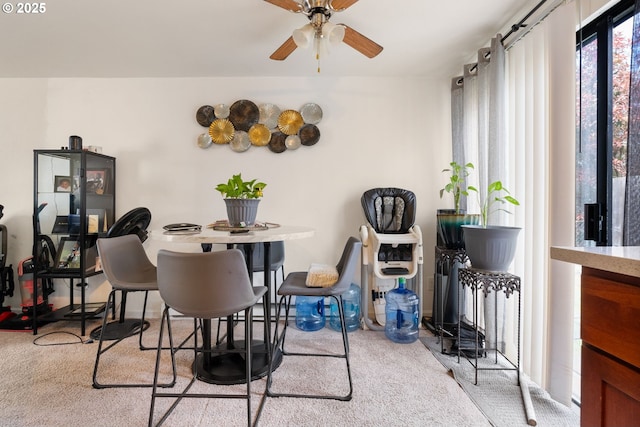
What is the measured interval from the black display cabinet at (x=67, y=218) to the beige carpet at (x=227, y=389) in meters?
0.55

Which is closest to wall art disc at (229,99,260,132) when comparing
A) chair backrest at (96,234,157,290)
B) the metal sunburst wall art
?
the metal sunburst wall art

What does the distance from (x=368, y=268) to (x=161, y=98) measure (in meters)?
2.72

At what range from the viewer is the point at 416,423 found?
155 centimetres

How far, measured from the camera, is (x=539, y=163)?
72.7 inches

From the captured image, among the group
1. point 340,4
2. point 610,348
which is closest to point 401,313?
point 610,348

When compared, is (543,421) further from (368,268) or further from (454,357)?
(368,268)

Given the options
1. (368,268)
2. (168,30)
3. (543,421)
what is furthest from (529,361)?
(168,30)

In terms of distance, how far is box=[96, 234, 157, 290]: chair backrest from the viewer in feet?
5.84

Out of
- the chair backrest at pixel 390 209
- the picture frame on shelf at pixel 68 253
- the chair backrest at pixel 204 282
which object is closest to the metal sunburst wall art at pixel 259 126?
the chair backrest at pixel 390 209

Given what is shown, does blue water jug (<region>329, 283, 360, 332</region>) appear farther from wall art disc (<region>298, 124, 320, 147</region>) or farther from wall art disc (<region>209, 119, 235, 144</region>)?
wall art disc (<region>209, 119, 235, 144</region>)

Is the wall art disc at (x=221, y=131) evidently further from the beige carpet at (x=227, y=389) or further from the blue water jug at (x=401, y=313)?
the blue water jug at (x=401, y=313)

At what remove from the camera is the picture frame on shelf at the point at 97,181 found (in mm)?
2854

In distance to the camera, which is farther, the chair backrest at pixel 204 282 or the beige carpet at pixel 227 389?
the beige carpet at pixel 227 389

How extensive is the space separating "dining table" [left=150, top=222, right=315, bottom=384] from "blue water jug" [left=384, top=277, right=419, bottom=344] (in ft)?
3.43
